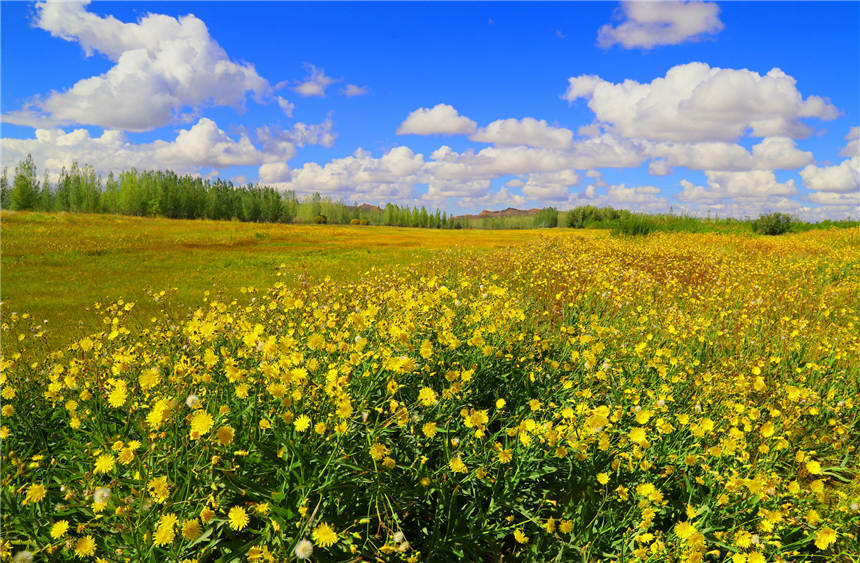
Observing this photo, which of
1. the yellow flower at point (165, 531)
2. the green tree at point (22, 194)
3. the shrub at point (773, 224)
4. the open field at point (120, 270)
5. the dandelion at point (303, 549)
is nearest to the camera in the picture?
Result: the dandelion at point (303, 549)

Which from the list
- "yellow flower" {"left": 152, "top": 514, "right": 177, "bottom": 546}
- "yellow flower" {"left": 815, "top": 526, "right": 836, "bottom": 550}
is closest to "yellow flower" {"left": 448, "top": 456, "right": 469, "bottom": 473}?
"yellow flower" {"left": 152, "top": 514, "right": 177, "bottom": 546}

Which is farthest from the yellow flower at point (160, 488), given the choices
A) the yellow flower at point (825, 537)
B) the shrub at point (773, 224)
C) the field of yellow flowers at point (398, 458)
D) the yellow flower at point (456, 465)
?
the shrub at point (773, 224)

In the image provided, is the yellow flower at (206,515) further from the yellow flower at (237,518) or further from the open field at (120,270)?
the open field at (120,270)

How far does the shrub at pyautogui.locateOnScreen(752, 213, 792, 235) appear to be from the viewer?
27.4 metres

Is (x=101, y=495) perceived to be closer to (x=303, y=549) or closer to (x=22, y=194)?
(x=303, y=549)

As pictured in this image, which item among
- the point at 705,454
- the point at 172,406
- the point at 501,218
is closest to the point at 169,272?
the point at 172,406

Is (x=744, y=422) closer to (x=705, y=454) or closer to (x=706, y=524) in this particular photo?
(x=705, y=454)

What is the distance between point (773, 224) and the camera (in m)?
27.5

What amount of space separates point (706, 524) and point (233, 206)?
89173 millimetres

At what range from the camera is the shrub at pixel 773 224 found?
2742 cm

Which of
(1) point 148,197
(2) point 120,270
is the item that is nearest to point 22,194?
(1) point 148,197

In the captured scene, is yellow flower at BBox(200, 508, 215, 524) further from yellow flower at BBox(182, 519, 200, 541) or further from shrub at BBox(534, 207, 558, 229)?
shrub at BBox(534, 207, 558, 229)

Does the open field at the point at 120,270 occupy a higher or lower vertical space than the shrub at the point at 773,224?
lower

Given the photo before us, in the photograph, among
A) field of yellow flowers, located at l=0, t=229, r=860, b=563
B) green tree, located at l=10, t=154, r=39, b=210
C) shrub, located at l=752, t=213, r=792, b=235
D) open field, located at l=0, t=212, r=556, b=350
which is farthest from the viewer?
green tree, located at l=10, t=154, r=39, b=210
